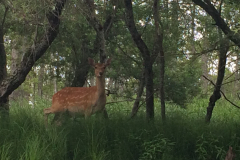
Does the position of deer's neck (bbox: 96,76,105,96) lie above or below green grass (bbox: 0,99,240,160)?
above

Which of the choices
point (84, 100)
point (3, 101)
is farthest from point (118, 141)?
point (3, 101)

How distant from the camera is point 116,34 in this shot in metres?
10.7

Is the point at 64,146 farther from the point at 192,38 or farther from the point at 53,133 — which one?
the point at 192,38

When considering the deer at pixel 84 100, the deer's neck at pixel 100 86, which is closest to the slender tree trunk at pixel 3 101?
the deer at pixel 84 100

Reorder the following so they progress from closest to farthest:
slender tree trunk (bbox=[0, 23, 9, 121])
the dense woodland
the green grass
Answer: the green grass
the dense woodland
slender tree trunk (bbox=[0, 23, 9, 121])

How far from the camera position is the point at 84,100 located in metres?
7.25

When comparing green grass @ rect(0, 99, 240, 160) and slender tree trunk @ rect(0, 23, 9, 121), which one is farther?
slender tree trunk @ rect(0, 23, 9, 121)

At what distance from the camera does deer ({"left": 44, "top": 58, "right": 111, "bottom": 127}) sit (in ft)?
23.4

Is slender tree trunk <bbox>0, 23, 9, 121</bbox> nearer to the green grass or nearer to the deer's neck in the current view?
the green grass

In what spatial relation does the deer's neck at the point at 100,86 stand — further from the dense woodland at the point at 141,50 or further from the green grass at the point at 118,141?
the green grass at the point at 118,141

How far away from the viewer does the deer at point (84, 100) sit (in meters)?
7.14

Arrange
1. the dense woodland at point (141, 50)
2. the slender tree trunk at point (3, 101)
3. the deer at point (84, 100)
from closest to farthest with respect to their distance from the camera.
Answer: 1. the dense woodland at point (141, 50)
2. the slender tree trunk at point (3, 101)
3. the deer at point (84, 100)

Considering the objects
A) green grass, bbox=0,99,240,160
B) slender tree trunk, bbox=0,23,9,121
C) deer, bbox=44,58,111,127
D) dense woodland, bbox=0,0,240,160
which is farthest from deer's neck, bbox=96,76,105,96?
slender tree trunk, bbox=0,23,9,121

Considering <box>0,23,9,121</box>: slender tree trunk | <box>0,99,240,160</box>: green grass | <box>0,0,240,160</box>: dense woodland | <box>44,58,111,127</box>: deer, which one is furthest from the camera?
<box>44,58,111,127</box>: deer
